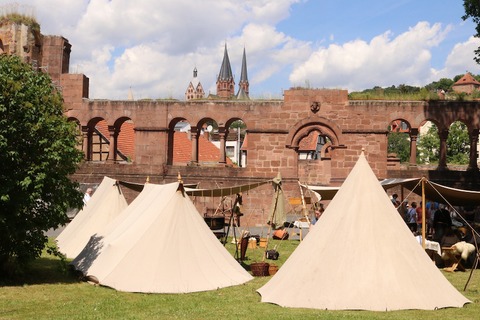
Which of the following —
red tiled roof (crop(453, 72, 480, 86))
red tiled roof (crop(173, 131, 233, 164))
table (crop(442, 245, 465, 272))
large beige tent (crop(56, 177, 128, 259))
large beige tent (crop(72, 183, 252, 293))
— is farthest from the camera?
red tiled roof (crop(453, 72, 480, 86))

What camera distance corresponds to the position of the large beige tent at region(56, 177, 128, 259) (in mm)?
16281

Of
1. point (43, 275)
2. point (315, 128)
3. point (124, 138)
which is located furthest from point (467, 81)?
point (43, 275)

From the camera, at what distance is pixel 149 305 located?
10234 mm

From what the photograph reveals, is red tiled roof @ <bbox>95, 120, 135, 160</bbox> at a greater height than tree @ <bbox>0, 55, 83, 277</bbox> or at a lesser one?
greater

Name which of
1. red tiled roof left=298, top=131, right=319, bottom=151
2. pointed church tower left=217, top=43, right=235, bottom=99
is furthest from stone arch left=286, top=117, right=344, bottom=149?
pointed church tower left=217, top=43, right=235, bottom=99

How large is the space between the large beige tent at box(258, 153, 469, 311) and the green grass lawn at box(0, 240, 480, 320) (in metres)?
0.25

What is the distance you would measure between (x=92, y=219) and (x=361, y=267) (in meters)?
8.83

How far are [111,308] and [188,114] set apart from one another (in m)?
15.8

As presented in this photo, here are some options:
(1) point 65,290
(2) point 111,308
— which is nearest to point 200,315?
(2) point 111,308

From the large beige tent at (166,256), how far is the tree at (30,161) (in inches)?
46.9

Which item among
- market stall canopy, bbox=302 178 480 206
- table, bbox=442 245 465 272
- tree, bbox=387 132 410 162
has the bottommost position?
table, bbox=442 245 465 272

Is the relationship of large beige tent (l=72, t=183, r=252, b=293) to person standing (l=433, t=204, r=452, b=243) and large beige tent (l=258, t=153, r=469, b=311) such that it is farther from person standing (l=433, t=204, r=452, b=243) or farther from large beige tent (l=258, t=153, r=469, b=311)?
person standing (l=433, t=204, r=452, b=243)

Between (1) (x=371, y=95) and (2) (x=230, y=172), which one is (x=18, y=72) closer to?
(2) (x=230, y=172)

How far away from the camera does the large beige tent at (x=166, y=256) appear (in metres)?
11.5
